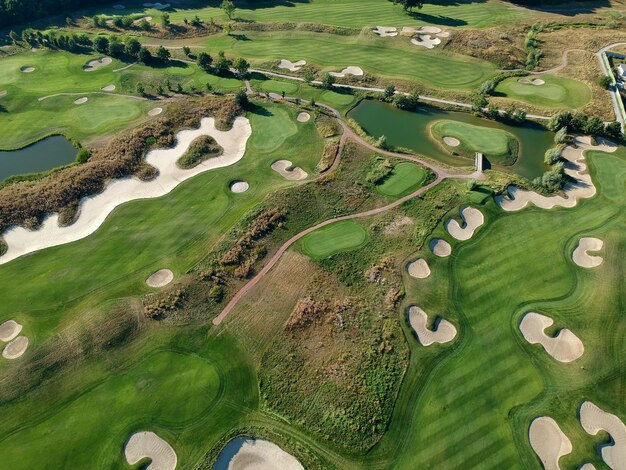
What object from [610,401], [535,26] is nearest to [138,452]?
→ [610,401]

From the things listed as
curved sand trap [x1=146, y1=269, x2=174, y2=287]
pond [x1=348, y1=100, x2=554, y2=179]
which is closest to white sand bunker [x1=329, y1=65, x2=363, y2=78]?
pond [x1=348, y1=100, x2=554, y2=179]

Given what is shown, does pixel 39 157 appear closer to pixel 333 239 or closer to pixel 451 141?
pixel 333 239

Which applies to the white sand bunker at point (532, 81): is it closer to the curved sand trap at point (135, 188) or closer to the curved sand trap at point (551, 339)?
the curved sand trap at point (551, 339)

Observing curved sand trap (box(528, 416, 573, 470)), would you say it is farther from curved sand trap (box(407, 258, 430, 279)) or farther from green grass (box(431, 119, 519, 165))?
green grass (box(431, 119, 519, 165))

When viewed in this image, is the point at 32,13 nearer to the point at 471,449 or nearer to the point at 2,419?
the point at 2,419

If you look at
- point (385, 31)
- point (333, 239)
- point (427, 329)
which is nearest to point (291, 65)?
point (385, 31)

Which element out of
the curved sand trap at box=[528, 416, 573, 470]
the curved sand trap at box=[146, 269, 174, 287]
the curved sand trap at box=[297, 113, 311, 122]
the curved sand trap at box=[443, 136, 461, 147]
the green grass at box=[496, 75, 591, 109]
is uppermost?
the green grass at box=[496, 75, 591, 109]

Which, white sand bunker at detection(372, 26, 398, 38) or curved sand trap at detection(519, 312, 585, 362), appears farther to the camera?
white sand bunker at detection(372, 26, 398, 38)
